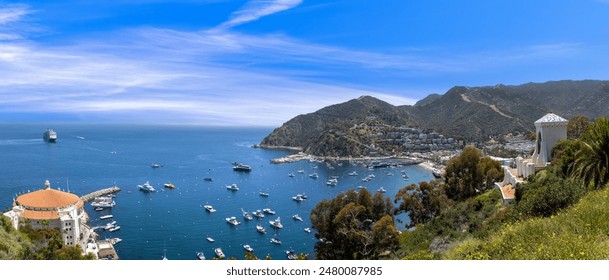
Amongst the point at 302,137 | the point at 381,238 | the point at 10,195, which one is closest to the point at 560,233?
the point at 381,238

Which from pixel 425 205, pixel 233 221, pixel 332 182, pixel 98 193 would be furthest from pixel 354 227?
pixel 98 193

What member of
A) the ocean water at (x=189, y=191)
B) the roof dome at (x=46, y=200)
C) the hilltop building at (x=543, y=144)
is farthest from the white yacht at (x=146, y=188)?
the hilltop building at (x=543, y=144)

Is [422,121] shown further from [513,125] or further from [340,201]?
[340,201]

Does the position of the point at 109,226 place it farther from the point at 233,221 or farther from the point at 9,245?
the point at 9,245

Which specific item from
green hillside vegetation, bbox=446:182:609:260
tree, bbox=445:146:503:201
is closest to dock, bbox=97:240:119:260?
tree, bbox=445:146:503:201

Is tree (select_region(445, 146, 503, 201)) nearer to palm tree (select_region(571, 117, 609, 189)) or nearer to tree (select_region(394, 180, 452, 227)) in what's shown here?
tree (select_region(394, 180, 452, 227))

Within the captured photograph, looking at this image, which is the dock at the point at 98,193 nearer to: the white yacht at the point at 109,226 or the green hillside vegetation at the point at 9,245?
the white yacht at the point at 109,226
